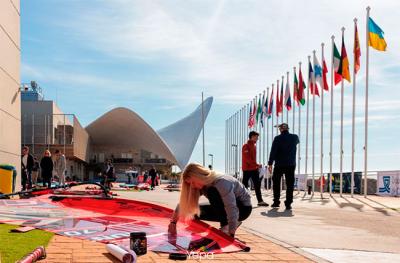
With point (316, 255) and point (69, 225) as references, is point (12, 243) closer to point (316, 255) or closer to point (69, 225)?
point (69, 225)

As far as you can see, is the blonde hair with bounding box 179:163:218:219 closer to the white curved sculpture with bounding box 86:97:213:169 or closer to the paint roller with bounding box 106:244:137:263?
the paint roller with bounding box 106:244:137:263

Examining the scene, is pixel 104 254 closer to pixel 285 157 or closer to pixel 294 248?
pixel 294 248

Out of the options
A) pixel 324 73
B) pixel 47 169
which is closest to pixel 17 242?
pixel 47 169

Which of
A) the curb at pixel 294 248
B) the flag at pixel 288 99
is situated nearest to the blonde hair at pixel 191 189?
the curb at pixel 294 248

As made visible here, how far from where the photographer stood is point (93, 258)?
4.03 meters

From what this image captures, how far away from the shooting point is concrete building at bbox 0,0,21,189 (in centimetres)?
1465

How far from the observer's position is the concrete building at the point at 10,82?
48.1 feet

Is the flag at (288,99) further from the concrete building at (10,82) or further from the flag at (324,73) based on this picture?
the concrete building at (10,82)

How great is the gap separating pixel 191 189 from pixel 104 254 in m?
1.25

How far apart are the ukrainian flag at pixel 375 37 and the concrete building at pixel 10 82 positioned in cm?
1218

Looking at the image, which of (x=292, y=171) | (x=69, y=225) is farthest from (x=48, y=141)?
(x=69, y=225)

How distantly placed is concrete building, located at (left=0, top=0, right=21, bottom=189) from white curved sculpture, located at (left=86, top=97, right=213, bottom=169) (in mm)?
51267

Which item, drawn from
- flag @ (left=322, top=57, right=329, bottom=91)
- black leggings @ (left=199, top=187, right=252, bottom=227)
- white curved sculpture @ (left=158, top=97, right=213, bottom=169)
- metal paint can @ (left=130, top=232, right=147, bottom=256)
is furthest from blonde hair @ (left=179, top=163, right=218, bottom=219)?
white curved sculpture @ (left=158, top=97, right=213, bottom=169)

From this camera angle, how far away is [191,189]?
17.0 ft
